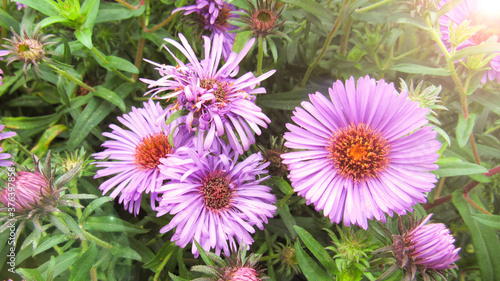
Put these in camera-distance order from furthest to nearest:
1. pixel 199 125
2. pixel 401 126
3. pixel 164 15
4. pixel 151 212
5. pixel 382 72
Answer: pixel 164 15
pixel 382 72
pixel 151 212
pixel 401 126
pixel 199 125

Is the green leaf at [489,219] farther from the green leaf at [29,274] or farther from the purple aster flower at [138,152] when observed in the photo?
the green leaf at [29,274]

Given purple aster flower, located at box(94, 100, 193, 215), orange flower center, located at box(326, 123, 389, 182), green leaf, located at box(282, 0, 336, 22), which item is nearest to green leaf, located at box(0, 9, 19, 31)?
purple aster flower, located at box(94, 100, 193, 215)

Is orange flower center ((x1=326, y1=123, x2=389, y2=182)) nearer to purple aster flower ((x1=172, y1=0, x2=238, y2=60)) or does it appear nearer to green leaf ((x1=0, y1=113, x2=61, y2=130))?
purple aster flower ((x1=172, y1=0, x2=238, y2=60))

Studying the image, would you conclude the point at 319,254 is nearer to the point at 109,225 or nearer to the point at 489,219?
the point at 489,219

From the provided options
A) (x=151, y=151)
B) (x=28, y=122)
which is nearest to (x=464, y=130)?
(x=151, y=151)

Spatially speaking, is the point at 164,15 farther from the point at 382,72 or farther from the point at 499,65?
the point at 499,65

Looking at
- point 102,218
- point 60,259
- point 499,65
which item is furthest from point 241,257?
point 499,65
